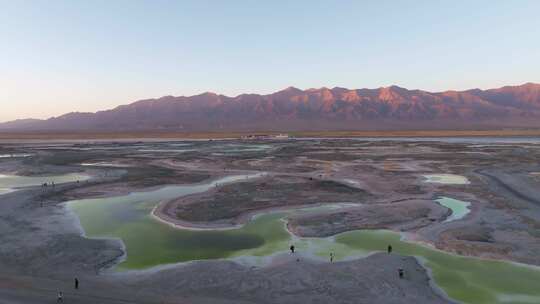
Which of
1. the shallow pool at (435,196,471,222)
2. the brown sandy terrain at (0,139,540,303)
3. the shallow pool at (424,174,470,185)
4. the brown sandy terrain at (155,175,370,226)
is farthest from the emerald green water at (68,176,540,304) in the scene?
the shallow pool at (424,174,470,185)

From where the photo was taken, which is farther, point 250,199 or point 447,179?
point 447,179

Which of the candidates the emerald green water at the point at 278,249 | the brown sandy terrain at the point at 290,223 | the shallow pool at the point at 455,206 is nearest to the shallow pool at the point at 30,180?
the brown sandy terrain at the point at 290,223

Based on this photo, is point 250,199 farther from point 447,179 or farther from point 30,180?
point 30,180

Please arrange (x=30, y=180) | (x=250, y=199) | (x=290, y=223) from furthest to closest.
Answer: (x=30, y=180) → (x=250, y=199) → (x=290, y=223)

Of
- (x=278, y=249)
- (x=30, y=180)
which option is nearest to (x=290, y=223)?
(x=278, y=249)

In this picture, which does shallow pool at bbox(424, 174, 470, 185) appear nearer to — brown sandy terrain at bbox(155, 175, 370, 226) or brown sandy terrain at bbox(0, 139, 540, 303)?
brown sandy terrain at bbox(0, 139, 540, 303)

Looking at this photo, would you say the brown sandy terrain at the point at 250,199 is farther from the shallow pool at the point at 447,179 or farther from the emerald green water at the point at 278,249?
the shallow pool at the point at 447,179

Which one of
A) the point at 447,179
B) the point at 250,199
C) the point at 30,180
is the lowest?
the point at 447,179

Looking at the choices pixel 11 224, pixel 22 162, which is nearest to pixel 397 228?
pixel 11 224
